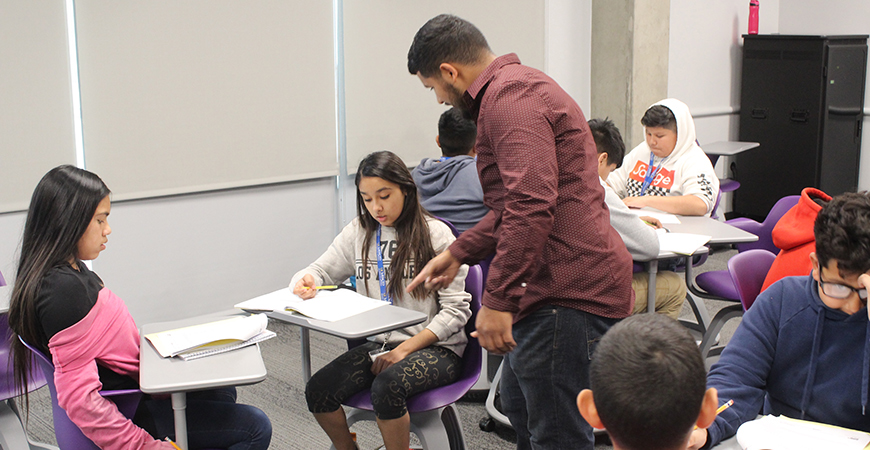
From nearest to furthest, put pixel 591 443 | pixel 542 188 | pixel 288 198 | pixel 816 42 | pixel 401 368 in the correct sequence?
pixel 542 188 → pixel 591 443 → pixel 401 368 → pixel 288 198 → pixel 816 42

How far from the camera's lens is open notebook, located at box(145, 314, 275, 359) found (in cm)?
177

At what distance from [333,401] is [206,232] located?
2022mm

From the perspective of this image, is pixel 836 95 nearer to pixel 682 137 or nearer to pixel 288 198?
pixel 682 137

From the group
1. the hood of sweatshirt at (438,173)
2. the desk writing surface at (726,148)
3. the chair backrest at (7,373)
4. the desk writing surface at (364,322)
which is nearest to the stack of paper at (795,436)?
the desk writing surface at (364,322)

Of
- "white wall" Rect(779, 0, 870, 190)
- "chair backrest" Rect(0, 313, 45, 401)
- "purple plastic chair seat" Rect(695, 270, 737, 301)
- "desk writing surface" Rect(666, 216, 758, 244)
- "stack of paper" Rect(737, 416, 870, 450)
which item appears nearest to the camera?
"stack of paper" Rect(737, 416, 870, 450)

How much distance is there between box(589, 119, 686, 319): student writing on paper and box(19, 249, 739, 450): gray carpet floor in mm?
676

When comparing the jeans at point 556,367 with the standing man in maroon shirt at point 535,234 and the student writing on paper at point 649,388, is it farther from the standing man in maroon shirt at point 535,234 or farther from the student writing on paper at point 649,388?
the student writing on paper at point 649,388

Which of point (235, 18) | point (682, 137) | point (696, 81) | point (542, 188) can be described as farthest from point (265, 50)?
point (696, 81)

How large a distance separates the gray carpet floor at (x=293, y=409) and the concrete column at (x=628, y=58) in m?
2.11

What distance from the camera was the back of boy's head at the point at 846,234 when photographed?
1348 millimetres

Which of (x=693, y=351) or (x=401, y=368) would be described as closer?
(x=693, y=351)

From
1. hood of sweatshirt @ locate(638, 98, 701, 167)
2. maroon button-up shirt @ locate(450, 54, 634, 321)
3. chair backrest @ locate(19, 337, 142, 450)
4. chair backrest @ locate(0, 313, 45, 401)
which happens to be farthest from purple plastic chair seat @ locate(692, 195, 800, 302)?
chair backrest @ locate(0, 313, 45, 401)

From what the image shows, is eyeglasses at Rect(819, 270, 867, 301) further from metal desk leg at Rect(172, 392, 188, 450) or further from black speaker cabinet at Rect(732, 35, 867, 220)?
black speaker cabinet at Rect(732, 35, 867, 220)

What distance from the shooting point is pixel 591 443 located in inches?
67.2
